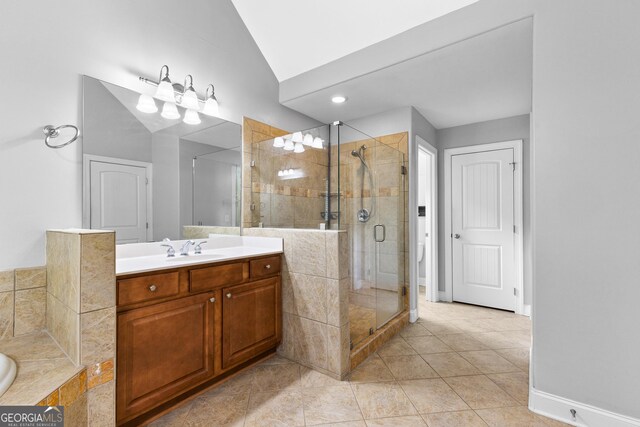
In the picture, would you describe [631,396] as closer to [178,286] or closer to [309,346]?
[309,346]

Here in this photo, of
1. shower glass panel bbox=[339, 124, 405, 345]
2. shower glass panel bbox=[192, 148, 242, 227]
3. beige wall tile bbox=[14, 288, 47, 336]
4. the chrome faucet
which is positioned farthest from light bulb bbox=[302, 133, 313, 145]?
beige wall tile bbox=[14, 288, 47, 336]

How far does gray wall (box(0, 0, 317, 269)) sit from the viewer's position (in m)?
1.45

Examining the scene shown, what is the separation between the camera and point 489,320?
3.13 metres

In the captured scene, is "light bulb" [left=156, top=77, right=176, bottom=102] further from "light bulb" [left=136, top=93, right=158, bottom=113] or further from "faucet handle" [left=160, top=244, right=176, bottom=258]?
"faucet handle" [left=160, top=244, right=176, bottom=258]

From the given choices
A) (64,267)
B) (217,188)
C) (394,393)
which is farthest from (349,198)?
(64,267)

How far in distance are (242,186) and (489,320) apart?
2.94 metres

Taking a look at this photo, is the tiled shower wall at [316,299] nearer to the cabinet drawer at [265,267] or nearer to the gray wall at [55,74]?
the cabinet drawer at [265,267]

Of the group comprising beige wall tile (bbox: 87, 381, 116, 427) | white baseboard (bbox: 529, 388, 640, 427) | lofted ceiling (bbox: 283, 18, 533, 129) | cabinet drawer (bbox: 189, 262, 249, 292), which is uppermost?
lofted ceiling (bbox: 283, 18, 533, 129)

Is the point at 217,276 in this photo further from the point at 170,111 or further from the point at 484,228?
the point at 484,228

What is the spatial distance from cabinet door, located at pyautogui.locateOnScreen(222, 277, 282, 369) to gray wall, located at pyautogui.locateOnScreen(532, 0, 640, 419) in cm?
168

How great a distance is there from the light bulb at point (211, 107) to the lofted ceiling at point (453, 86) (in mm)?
910

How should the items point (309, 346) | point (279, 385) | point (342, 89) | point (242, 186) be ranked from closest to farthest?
point (279, 385)
point (309, 346)
point (242, 186)
point (342, 89)

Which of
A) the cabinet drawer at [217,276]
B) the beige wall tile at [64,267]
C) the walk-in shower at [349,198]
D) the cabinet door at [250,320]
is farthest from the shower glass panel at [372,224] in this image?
the beige wall tile at [64,267]

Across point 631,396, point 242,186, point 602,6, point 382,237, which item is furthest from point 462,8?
point 631,396
